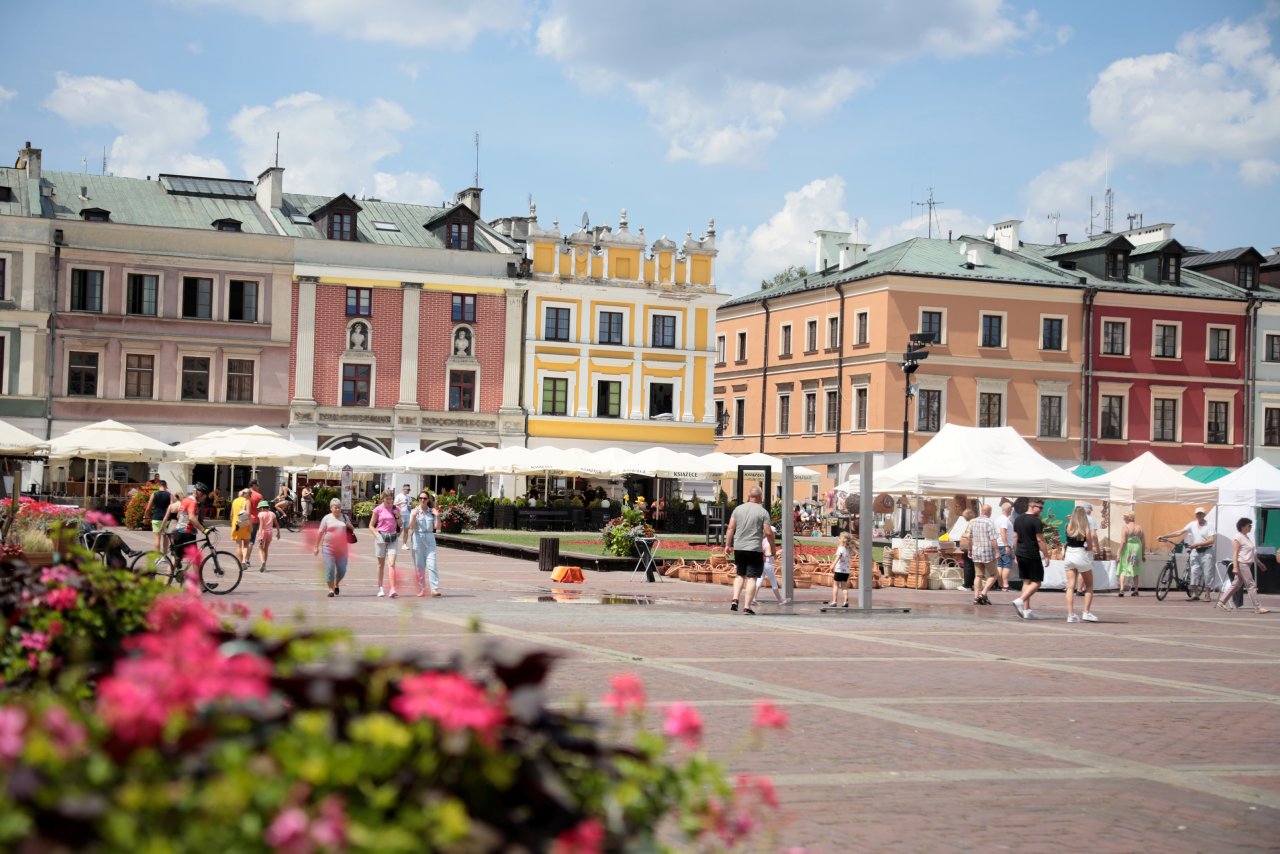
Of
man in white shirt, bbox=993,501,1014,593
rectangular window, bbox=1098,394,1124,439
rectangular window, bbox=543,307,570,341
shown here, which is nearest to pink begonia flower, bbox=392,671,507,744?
man in white shirt, bbox=993,501,1014,593

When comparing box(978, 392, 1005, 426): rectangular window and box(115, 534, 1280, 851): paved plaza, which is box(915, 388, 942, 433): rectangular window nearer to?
box(978, 392, 1005, 426): rectangular window

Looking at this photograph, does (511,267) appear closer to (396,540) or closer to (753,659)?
(396,540)

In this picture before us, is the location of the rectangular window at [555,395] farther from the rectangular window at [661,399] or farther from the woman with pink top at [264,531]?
the woman with pink top at [264,531]

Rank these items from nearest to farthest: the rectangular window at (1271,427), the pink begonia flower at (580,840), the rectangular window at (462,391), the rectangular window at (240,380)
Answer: the pink begonia flower at (580,840) < the rectangular window at (240,380) < the rectangular window at (462,391) < the rectangular window at (1271,427)

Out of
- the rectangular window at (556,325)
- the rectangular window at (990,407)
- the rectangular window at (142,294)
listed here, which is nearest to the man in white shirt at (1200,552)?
the rectangular window at (990,407)

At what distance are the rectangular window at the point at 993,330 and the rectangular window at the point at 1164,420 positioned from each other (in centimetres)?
759

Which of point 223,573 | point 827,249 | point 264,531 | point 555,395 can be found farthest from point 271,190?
point 223,573

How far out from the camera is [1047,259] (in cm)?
6738

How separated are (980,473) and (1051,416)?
35.0 meters

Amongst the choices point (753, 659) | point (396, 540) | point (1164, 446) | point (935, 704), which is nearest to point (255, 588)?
point (396, 540)

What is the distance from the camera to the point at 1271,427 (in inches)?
2576

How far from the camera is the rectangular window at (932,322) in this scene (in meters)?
61.3

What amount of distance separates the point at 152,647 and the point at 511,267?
188 feet

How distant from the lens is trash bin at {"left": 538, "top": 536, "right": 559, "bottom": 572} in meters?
29.8
